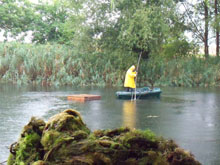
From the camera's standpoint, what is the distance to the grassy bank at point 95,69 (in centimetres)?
2869

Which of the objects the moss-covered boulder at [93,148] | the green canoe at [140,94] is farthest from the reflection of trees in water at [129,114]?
the moss-covered boulder at [93,148]

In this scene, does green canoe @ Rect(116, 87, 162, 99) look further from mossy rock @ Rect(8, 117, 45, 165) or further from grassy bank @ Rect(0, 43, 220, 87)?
mossy rock @ Rect(8, 117, 45, 165)

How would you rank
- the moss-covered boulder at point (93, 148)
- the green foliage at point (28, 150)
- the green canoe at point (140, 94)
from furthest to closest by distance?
the green canoe at point (140, 94)
the green foliage at point (28, 150)
the moss-covered boulder at point (93, 148)

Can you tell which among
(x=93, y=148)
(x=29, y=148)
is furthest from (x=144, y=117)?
(x=93, y=148)

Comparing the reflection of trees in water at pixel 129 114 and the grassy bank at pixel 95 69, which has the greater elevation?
the grassy bank at pixel 95 69

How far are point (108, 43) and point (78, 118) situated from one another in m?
26.6

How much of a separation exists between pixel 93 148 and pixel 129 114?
10331 mm

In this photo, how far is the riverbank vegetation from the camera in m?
28.2

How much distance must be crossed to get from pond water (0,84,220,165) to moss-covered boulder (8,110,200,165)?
3869 mm

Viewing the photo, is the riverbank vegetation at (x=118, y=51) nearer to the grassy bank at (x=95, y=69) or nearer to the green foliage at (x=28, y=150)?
the grassy bank at (x=95, y=69)

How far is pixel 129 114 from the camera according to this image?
13453mm

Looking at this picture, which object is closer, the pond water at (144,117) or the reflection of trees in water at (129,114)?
the pond water at (144,117)

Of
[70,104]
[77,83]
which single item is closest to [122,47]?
[77,83]

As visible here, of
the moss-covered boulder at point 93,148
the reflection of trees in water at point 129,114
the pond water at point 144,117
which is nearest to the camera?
the moss-covered boulder at point 93,148
